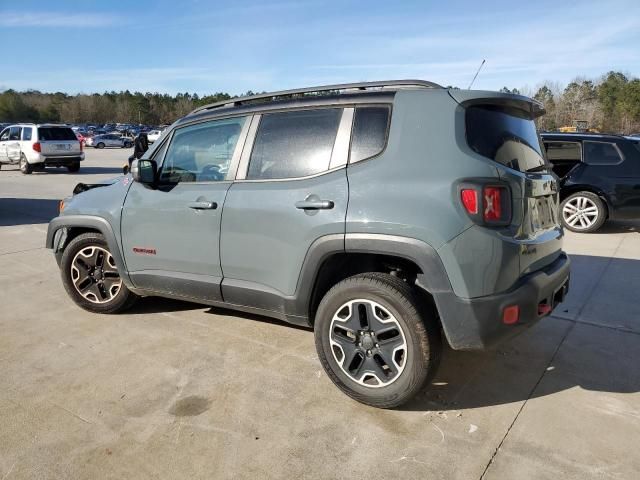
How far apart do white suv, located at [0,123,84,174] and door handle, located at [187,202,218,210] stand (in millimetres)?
16635

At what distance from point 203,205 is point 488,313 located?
204cm

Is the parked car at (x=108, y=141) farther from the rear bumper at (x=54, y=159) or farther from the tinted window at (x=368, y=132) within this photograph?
the tinted window at (x=368, y=132)

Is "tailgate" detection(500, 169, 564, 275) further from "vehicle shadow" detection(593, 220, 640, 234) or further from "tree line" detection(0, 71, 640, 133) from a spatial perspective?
"tree line" detection(0, 71, 640, 133)

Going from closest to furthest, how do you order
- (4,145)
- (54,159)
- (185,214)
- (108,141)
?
(185,214) → (54,159) → (4,145) → (108,141)

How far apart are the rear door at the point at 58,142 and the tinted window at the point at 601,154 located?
1682 cm

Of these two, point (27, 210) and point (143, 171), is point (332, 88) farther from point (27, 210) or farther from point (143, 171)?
point (27, 210)

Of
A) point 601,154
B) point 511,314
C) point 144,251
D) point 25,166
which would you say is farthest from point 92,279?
point 25,166

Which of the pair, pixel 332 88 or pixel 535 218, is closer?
pixel 535 218

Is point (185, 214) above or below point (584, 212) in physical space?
above

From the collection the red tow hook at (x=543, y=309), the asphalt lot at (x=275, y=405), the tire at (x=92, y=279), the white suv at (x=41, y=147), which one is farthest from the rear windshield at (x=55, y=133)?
the red tow hook at (x=543, y=309)

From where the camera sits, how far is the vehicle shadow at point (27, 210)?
8984 millimetres

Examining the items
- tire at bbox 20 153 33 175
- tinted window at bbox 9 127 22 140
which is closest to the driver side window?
tire at bbox 20 153 33 175

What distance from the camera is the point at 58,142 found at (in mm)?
17922

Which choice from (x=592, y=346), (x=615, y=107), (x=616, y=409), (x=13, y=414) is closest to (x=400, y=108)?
(x=616, y=409)
